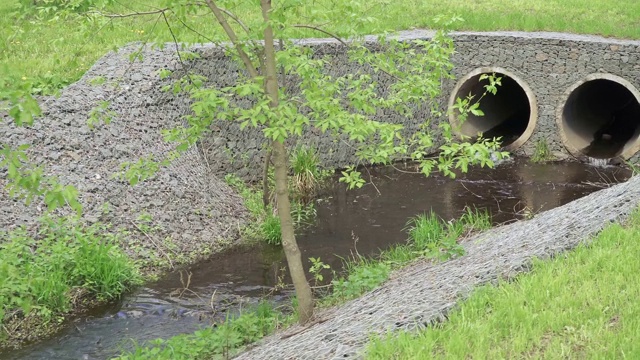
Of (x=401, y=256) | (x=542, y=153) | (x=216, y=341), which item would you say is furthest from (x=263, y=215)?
(x=542, y=153)

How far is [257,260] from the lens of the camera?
10320 millimetres

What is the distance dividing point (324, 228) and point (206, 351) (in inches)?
188

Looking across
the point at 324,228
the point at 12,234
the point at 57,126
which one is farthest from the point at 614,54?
the point at 12,234

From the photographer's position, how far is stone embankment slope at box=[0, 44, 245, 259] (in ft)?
33.4

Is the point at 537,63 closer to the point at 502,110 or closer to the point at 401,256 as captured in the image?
the point at 502,110

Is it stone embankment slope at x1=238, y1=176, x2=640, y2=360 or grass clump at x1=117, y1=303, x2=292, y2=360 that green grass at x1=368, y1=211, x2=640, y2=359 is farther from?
grass clump at x1=117, y1=303, x2=292, y2=360

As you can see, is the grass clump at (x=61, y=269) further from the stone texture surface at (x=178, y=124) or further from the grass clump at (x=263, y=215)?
→ the grass clump at (x=263, y=215)

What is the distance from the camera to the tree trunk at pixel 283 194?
6422 millimetres

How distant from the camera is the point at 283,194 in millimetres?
6781

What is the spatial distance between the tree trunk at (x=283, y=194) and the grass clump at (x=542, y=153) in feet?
31.2

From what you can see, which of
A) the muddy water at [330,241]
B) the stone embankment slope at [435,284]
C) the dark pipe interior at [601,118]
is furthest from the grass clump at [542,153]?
the stone embankment slope at [435,284]

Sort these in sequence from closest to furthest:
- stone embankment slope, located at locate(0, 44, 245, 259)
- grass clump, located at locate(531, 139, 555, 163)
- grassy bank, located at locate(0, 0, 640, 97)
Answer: stone embankment slope, located at locate(0, 44, 245, 259) < grassy bank, located at locate(0, 0, 640, 97) < grass clump, located at locate(531, 139, 555, 163)

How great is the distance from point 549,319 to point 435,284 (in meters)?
1.55

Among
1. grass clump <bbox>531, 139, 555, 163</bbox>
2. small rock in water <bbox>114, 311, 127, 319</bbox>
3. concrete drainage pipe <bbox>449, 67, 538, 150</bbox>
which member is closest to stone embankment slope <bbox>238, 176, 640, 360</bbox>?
small rock in water <bbox>114, 311, 127, 319</bbox>
